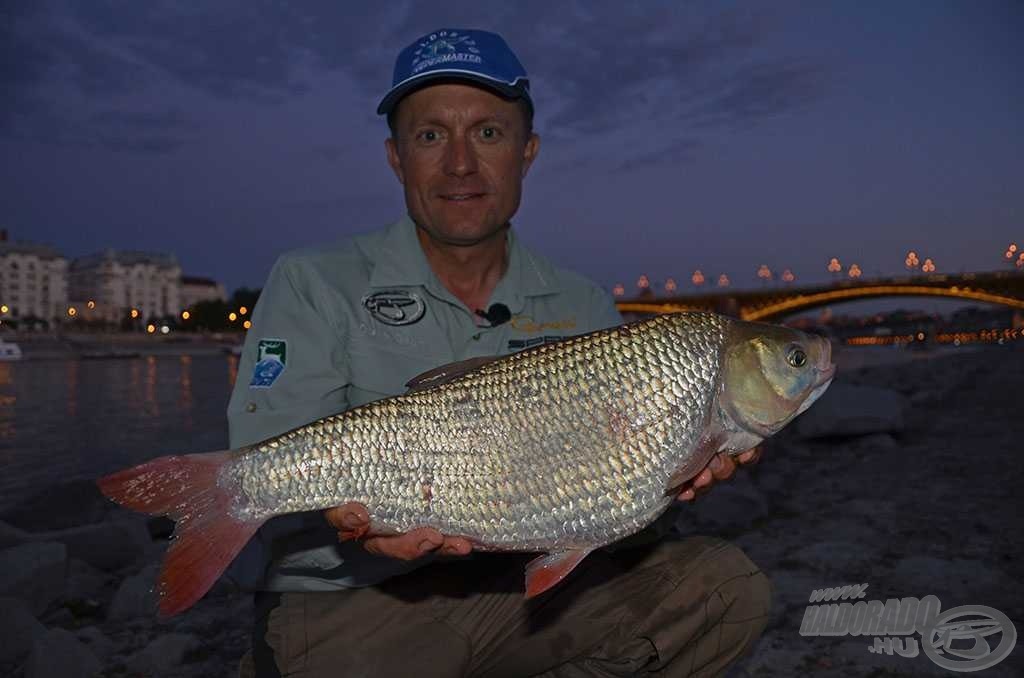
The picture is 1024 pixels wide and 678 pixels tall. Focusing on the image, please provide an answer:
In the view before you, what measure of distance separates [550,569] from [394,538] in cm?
58

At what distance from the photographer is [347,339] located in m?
3.54

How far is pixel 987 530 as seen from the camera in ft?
18.0

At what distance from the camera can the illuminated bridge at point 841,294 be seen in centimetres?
5653

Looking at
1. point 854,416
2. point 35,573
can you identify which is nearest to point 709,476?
point 35,573

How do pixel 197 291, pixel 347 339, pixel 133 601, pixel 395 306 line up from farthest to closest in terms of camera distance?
pixel 197 291 < pixel 133 601 < pixel 395 306 < pixel 347 339

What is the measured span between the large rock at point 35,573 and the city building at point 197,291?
158593mm

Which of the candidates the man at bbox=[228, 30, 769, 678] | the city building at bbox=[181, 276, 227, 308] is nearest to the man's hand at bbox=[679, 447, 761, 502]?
the man at bbox=[228, 30, 769, 678]

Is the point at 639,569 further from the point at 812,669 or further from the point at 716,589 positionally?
the point at 812,669

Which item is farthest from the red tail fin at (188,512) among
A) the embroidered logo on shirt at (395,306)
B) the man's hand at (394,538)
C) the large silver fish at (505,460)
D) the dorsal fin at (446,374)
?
the embroidered logo on shirt at (395,306)

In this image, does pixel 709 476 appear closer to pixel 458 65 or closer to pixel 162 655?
pixel 458 65

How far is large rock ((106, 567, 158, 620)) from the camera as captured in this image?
5.13 metres

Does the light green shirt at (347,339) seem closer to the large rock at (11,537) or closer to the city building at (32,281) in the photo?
the large rock at (11,537)

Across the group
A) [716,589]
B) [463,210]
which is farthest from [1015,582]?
[463,210]

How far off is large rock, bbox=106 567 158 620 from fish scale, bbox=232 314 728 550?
3.19 meters
